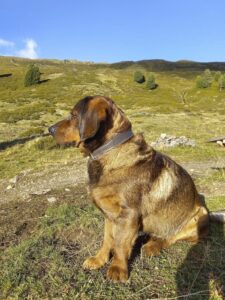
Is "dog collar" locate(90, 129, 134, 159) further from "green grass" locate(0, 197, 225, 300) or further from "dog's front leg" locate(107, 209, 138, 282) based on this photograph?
"green grass" locate(0, 197, 225, 300)

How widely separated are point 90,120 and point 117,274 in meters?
1.77

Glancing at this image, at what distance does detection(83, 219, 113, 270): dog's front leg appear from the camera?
4906 millimetres

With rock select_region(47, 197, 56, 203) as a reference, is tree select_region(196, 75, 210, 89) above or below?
below

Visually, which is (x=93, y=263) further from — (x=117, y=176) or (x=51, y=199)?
(x=51, y=199)

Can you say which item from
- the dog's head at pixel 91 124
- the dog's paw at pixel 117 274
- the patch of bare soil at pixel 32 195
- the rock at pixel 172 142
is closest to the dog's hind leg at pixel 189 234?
the dog's paw at pixel 117 274

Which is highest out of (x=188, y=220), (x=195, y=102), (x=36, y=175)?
(x=188, y=220)

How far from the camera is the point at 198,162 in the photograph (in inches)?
529

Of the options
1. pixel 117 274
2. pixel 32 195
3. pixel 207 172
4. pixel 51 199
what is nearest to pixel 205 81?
pixel 207 172

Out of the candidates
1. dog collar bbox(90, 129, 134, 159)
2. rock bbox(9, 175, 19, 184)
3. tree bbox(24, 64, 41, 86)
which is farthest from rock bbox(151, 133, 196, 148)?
tree bbox(24, 64, 41, 86)

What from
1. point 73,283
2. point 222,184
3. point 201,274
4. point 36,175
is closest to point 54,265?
point 73,283

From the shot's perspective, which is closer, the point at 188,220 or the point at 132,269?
the point at 132,269

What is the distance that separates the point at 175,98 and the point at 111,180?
6430 centimetres

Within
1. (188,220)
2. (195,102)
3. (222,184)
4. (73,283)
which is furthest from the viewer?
(195,102)

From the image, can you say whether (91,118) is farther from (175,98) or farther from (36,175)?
(175,98)
